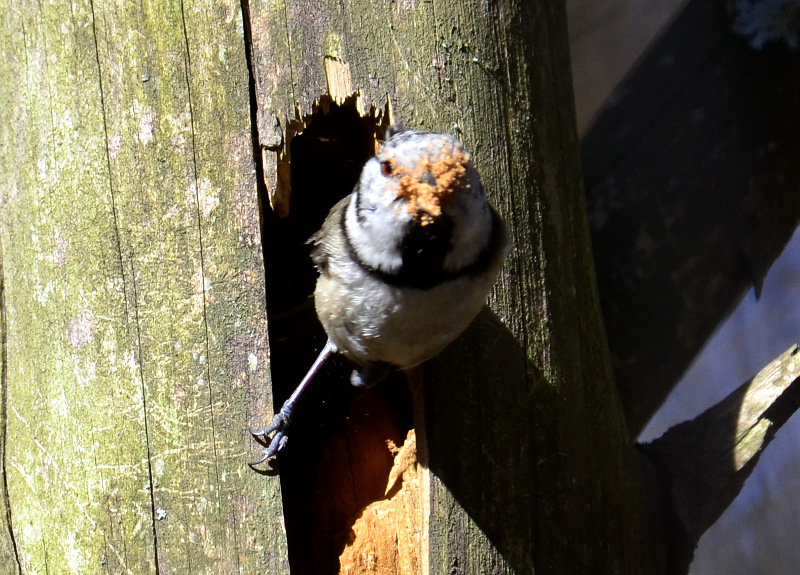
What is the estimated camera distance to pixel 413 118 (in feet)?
5.34

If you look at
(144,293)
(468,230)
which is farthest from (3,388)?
(468,230)

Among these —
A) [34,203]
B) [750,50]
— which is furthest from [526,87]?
[34,203]

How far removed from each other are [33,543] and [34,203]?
67 cm

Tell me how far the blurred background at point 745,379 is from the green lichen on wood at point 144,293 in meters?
1.40

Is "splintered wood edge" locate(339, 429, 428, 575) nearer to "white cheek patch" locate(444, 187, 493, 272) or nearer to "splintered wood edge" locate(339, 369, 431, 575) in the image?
"splintered wood edge" locate(339, 369, 431, 575)

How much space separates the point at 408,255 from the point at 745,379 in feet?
5.65

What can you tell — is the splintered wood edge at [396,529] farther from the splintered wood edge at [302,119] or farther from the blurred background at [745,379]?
the blurred background at [745,379]

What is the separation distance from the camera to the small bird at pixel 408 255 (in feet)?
4.58

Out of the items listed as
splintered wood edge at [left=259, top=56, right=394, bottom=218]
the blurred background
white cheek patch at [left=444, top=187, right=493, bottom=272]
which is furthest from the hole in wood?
the blurred background

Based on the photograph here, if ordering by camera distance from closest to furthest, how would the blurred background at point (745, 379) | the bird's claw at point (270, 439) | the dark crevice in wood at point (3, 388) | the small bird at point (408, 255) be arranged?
the small bird at point (408, 255) → the bird's claw at point (270, 439) → the dark crevice in wood at point (3, 388) → the blurred background at point (745, 379)

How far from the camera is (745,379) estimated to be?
109 inches

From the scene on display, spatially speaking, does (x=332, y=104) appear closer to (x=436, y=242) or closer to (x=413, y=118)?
(x=413, y=118)

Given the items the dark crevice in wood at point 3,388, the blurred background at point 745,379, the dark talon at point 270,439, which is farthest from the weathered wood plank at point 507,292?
the blurred background at point 745,379

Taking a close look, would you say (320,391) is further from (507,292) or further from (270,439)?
(507,292)
